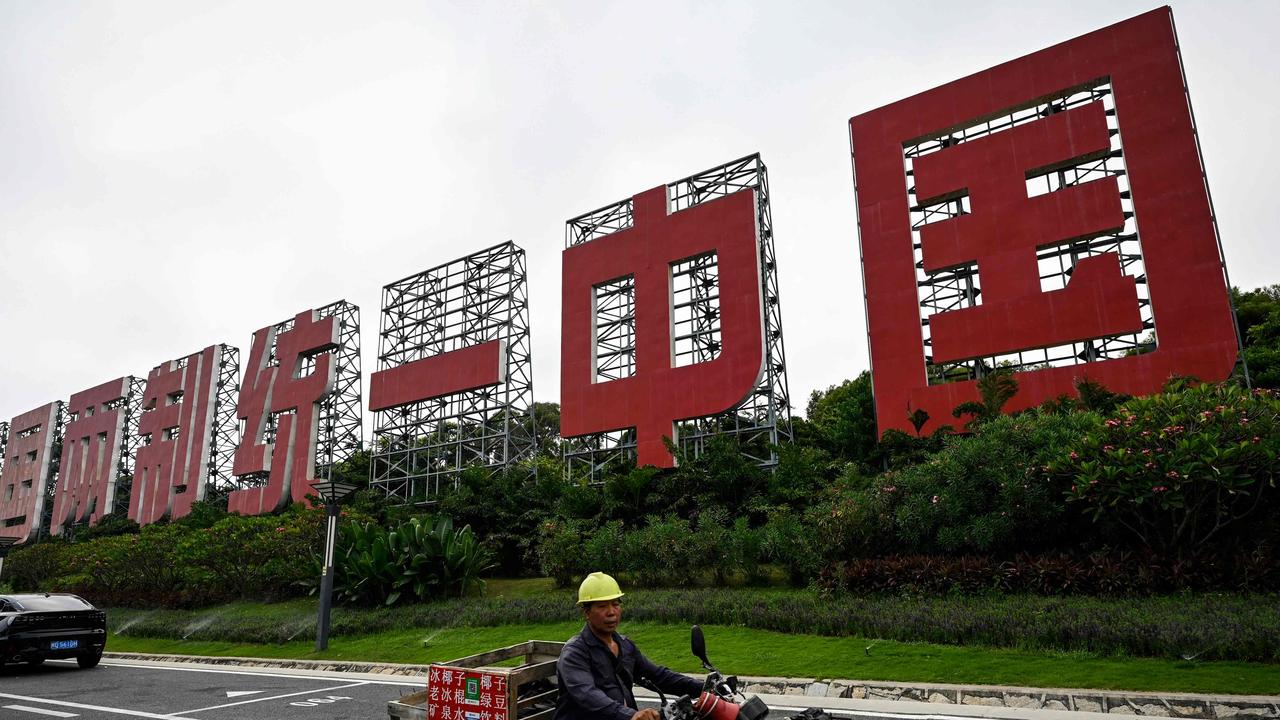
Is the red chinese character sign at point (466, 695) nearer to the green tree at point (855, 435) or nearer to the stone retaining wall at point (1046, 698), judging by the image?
the stone retaining wall at point (1046, 698)

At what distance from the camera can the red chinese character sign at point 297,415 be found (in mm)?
37969

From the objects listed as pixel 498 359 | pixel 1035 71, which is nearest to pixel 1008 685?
pixel 1035 71

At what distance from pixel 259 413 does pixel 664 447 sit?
25623mm

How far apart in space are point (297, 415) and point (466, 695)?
38010 mm

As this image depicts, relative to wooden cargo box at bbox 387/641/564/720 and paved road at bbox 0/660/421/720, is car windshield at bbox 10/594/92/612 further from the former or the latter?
wooden cargo box at bbox 387/641/564/720

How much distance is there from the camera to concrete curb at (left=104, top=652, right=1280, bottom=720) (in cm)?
675

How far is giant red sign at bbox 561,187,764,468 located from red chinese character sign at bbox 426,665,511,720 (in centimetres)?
2035

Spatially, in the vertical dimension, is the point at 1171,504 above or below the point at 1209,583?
above

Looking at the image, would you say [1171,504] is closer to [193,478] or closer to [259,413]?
[259,413]

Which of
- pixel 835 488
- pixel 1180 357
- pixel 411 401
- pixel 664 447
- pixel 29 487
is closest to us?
pixel 835 488

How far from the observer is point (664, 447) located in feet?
83.7

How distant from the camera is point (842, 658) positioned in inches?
382

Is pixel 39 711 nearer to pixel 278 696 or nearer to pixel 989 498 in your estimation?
pixel 278 696

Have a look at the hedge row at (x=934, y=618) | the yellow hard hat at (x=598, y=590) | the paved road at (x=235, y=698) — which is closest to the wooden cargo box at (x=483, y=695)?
the yellow hard hat at (x=598, y=590)
